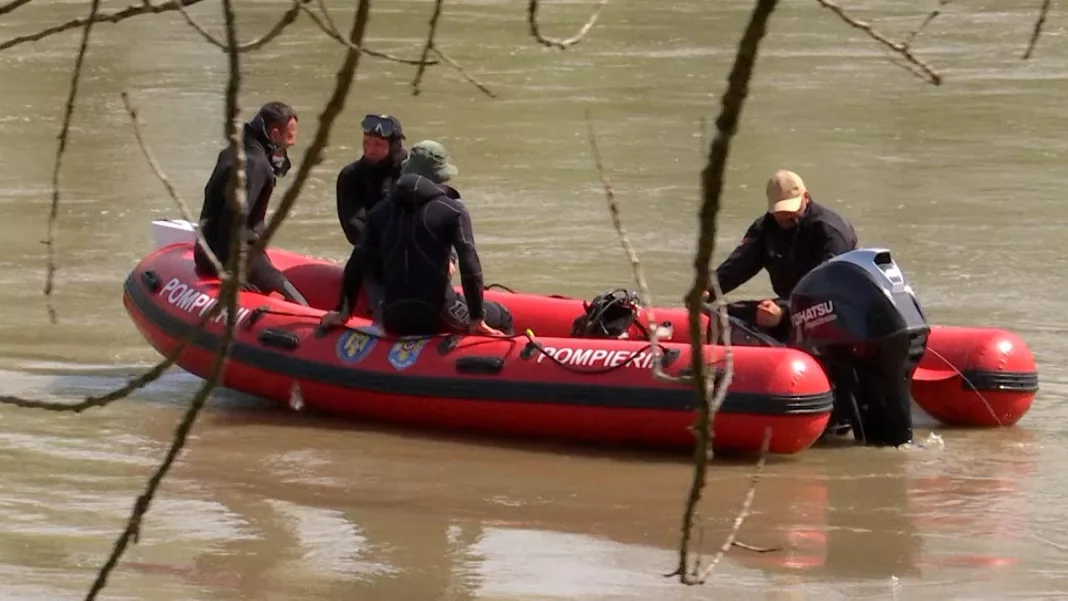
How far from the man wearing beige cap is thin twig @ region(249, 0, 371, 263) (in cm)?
534

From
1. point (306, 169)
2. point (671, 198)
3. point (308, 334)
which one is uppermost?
point (306, 169)

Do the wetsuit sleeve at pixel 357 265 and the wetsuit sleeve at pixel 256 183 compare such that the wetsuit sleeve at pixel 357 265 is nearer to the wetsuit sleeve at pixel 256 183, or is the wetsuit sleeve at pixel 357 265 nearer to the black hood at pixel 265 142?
the wetsuit sleeve at pixel 256 183

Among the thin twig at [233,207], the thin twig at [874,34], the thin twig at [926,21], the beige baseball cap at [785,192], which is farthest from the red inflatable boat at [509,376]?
the thin twig at [233,207]

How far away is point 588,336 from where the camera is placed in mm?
7234

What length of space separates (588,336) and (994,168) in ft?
23.9

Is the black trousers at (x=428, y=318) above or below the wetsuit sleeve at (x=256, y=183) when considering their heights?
below

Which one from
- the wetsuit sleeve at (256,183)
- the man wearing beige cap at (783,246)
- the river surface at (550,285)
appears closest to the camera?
the river surface at (550,285)

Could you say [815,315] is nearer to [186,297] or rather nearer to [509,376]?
[509,376]

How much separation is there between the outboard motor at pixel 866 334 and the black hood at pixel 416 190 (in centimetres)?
139

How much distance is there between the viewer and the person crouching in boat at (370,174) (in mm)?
7957

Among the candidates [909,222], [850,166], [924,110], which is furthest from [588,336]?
[924,110]

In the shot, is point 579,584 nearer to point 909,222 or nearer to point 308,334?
point 308,334

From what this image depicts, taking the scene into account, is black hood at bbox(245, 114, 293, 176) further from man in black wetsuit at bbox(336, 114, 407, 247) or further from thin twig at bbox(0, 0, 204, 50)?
thin twig at bbox(0, 0, 204, 50)

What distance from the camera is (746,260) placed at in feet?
23.5
